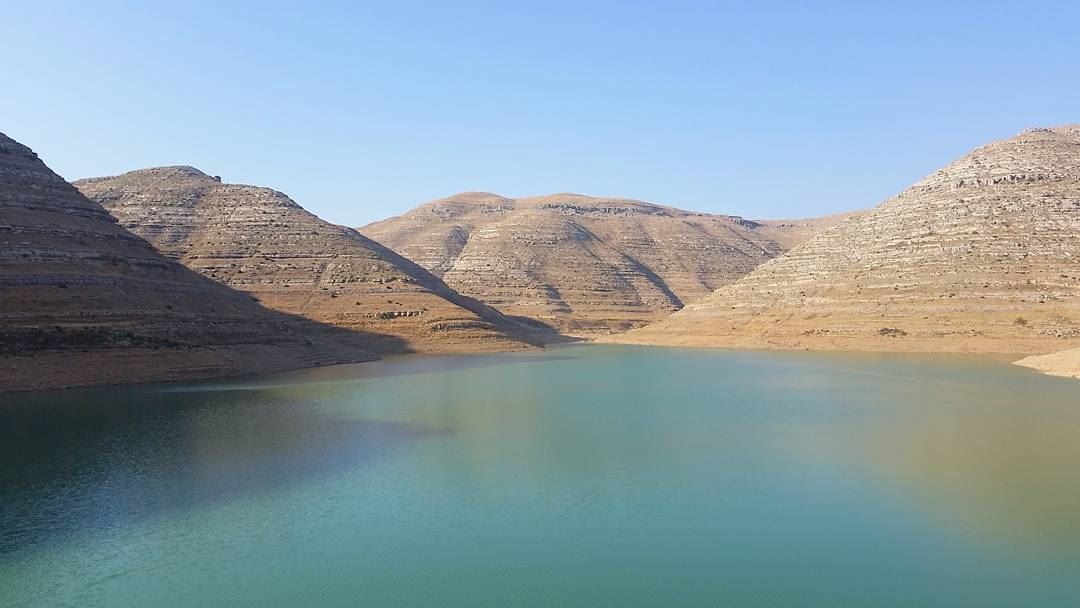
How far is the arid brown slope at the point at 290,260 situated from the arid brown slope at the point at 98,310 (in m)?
13.6

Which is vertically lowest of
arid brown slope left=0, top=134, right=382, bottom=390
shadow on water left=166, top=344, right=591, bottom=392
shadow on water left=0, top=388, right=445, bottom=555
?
shadow on water left=166, top=344, right=591, bottom=392

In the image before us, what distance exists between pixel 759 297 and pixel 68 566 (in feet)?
366

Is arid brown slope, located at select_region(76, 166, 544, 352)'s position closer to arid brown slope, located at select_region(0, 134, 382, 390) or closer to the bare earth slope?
arid brown slope, located at select_region(0, 134, 382, 390)

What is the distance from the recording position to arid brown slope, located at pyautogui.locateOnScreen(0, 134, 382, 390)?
5453 centimetres

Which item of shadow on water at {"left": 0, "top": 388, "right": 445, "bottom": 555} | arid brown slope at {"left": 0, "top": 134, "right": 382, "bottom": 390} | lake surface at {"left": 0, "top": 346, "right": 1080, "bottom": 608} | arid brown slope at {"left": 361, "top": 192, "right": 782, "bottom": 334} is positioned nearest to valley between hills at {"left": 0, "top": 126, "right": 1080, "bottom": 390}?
arid brown slope at {"left": 0, "top": 134, "right": 382, "bottom": 390}

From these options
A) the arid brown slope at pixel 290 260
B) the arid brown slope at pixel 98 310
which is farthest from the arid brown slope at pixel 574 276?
the arid brown slope at pixel 98 310

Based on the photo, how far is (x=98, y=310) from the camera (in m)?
61.0

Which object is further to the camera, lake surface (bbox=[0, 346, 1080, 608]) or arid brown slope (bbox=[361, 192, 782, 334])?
arid brown slope (bbox=[361, 192, 782, 334])

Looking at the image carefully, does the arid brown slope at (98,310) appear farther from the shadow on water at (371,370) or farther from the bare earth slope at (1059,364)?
the bare earth slope at (1059,364)

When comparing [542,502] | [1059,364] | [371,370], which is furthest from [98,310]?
[1059,364]

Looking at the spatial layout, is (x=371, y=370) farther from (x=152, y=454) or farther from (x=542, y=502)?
(x=542, y=502)

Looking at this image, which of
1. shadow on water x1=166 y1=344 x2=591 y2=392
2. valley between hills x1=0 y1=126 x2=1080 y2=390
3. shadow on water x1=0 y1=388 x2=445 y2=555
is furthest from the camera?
valley between hills x1=0 y1=126 x2=1080 y2=390

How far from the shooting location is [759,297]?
4702 inches

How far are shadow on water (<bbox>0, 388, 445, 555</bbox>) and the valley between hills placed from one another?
46.3 feet
